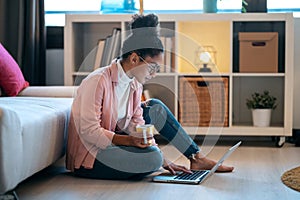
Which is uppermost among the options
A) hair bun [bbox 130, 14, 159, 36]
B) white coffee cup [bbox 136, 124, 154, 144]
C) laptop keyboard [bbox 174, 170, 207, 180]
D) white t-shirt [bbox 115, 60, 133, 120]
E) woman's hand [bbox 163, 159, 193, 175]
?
hair bun [bbox 130, 14, 159, 36]

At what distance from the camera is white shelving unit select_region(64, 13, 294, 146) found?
11.1 ft

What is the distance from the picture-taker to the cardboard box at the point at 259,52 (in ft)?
11.2

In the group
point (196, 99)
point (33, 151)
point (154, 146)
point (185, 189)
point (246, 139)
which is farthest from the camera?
point (246, 139)

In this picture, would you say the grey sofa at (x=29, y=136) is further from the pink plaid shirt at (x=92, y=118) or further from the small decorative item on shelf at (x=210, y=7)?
the small decorative item on shelf at (x=210, y=7)

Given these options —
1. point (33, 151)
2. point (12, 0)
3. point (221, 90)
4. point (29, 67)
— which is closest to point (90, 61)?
point (29, 67)

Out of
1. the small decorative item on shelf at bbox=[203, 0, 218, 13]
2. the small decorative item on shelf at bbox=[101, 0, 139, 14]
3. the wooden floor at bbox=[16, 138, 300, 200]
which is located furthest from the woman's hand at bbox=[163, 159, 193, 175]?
the small decorative item on shelf at bbox=[101, 0, 139, 14]

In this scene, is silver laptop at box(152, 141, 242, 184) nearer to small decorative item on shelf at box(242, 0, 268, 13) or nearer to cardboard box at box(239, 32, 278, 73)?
cardboard box at box(239, 32, 278, 73)

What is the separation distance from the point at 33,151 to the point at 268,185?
1031 mm

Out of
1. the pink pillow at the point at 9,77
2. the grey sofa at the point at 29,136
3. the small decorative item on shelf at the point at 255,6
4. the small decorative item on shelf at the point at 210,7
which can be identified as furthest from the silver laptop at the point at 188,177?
the small decorative item on shelf at the point at 255,6

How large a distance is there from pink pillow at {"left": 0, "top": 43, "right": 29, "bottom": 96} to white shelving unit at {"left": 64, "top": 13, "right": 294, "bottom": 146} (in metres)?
0.53

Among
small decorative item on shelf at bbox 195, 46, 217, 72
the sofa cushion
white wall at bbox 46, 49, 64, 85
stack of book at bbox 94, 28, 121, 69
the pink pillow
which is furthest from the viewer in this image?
white wall at bbox 46, 49, 64, 85

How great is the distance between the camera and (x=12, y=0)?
365 cm

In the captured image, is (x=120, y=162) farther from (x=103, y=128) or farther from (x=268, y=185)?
(x=268, y=185)

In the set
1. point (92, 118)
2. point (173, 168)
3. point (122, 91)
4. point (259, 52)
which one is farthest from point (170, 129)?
point (259, 52)
